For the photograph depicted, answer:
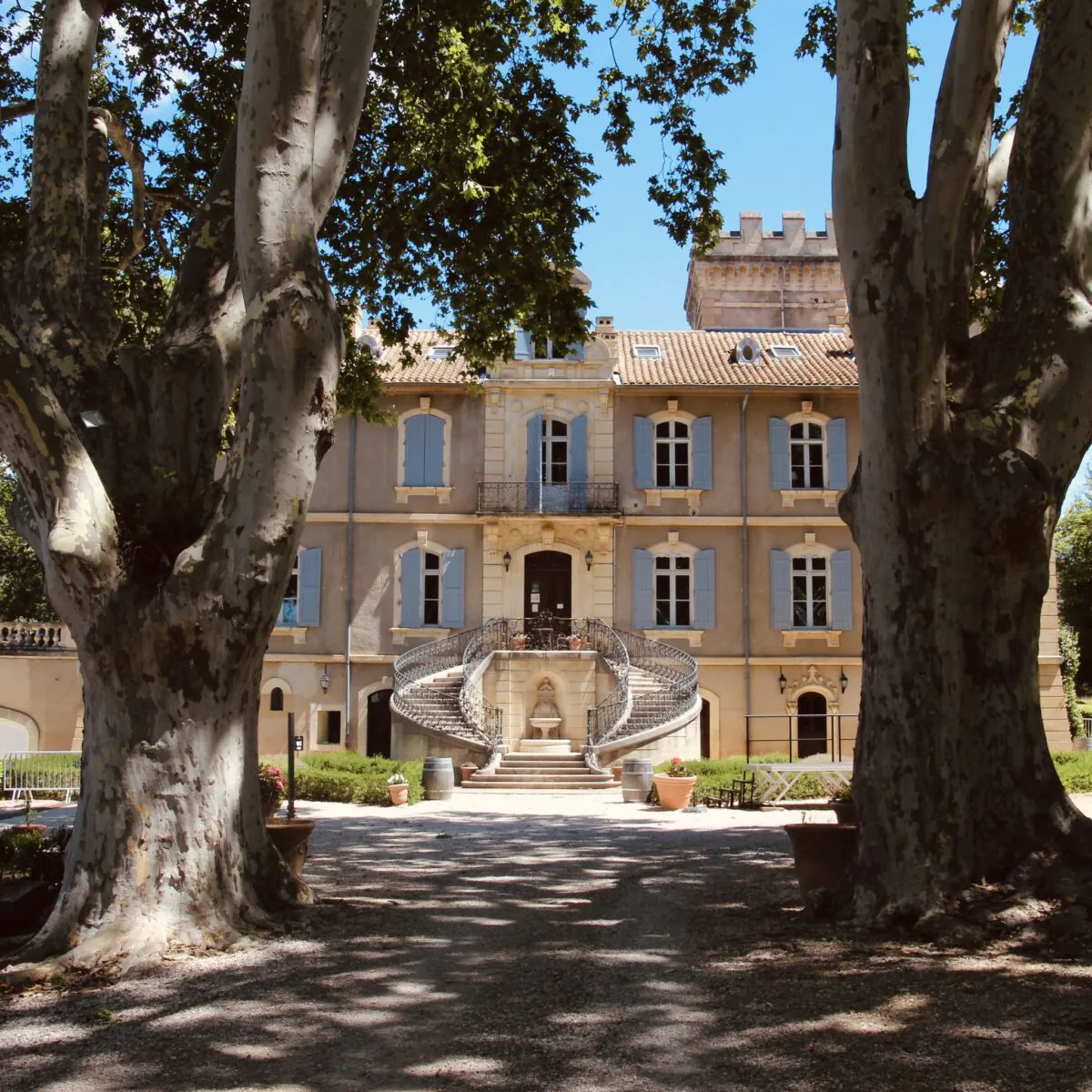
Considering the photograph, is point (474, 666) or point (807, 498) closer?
point (474, 666)

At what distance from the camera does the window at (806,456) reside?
90.3 ft

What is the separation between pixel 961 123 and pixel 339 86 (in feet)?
12.1

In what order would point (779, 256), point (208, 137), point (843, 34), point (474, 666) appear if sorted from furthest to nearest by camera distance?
point (779, 256), point (474, 666), point (208, 137), point (843, 34)

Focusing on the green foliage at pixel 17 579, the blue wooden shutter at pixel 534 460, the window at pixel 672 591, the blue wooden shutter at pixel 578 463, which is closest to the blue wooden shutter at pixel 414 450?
the blue wooden shutter at pixel 534 460

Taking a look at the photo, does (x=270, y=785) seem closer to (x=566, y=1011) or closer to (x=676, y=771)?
(x=566, y=1011)

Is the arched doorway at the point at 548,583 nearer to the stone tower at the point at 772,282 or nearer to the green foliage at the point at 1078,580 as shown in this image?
the stone tower at the point at 772,282

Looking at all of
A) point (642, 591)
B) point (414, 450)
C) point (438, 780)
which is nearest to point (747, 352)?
point (642, 591)

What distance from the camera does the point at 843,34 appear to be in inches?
273

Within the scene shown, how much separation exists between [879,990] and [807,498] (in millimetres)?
22906

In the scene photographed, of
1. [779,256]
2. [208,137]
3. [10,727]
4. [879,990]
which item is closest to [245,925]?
[879,990]

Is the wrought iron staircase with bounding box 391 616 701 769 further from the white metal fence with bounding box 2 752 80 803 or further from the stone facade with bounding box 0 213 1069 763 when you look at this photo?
the white metal fence with bounding box 2 752 80 803

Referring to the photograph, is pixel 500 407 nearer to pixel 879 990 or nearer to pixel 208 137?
pixel 208 137

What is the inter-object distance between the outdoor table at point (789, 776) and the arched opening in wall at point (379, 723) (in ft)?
35.5

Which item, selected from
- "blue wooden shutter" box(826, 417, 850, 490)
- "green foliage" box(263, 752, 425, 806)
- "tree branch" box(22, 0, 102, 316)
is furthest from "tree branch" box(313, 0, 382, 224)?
"blue wooden shutter" box(826, 417, 850, 490)
